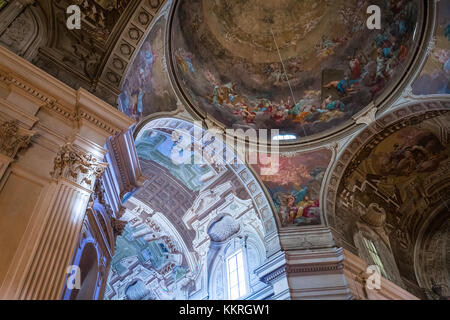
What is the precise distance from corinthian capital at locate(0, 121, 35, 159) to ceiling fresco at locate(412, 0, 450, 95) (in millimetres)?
10906

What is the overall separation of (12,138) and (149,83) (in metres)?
5.17

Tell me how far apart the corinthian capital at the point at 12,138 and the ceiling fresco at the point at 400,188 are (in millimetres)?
9540

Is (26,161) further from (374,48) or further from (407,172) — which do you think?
(407,172)

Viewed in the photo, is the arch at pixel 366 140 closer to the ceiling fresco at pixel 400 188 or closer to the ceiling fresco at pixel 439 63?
the ceiling fresco at pixel 400 188

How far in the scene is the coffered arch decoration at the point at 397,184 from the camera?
1259 centimetres

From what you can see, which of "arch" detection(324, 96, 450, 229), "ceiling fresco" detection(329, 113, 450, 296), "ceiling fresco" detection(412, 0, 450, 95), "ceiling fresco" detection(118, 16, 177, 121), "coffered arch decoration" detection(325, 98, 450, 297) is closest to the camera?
"ceiling fresco" detection(118, 16, 177, 121)

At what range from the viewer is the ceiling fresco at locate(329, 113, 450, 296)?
13.0m

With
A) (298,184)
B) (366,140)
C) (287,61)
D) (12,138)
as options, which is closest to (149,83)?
(12,138)

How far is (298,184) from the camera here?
13.4 metres

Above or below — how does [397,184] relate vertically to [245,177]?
below

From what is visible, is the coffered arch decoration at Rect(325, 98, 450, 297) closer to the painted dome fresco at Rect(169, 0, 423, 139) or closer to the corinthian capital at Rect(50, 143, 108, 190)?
the painted dome fresco at Rect(169, 0, 423, 139)

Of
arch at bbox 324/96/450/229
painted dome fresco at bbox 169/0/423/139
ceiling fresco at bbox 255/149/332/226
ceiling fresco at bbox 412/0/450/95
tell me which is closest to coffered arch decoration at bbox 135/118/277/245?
ceiling fresco at bbox 255/149/332/226

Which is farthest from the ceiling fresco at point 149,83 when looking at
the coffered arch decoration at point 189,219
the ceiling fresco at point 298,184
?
the ceiling fresco at point 298,184

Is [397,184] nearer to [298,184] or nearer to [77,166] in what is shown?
[298,184]
